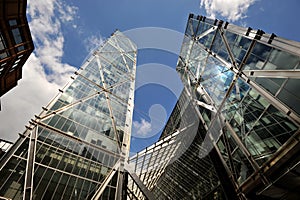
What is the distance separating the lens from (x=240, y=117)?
1202cm

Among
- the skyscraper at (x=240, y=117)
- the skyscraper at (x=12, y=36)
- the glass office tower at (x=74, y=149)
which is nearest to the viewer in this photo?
the skyscraper at (x=240, y=117)

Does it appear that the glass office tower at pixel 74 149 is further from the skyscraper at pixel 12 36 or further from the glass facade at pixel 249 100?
the glass facade at pixel 249 100

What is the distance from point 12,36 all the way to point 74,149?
17.4 m

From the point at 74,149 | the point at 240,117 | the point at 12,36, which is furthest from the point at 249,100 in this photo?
the point at 12,36

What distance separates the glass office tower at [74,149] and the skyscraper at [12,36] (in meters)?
8.48

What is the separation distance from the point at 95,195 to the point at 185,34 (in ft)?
85.9

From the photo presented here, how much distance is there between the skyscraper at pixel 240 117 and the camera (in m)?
8.67

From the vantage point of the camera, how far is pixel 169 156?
2409 cm

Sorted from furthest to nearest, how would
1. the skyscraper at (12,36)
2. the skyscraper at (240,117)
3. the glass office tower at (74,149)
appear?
the skyscraper at (12,36) → the glass office tower at (74,149) → the skyscraper at (240,117)

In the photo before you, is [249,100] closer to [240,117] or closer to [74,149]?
[240,117]

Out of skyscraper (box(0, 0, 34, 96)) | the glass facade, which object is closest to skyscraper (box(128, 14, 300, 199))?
the glass facade

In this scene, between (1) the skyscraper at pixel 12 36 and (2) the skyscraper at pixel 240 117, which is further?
(1) the skyscraper at pixel 12 36

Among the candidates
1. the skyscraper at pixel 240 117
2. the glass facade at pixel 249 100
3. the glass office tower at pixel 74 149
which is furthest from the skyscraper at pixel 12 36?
the glass facade at pixel 249 100

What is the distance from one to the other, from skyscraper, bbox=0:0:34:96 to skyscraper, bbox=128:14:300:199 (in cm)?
2063
